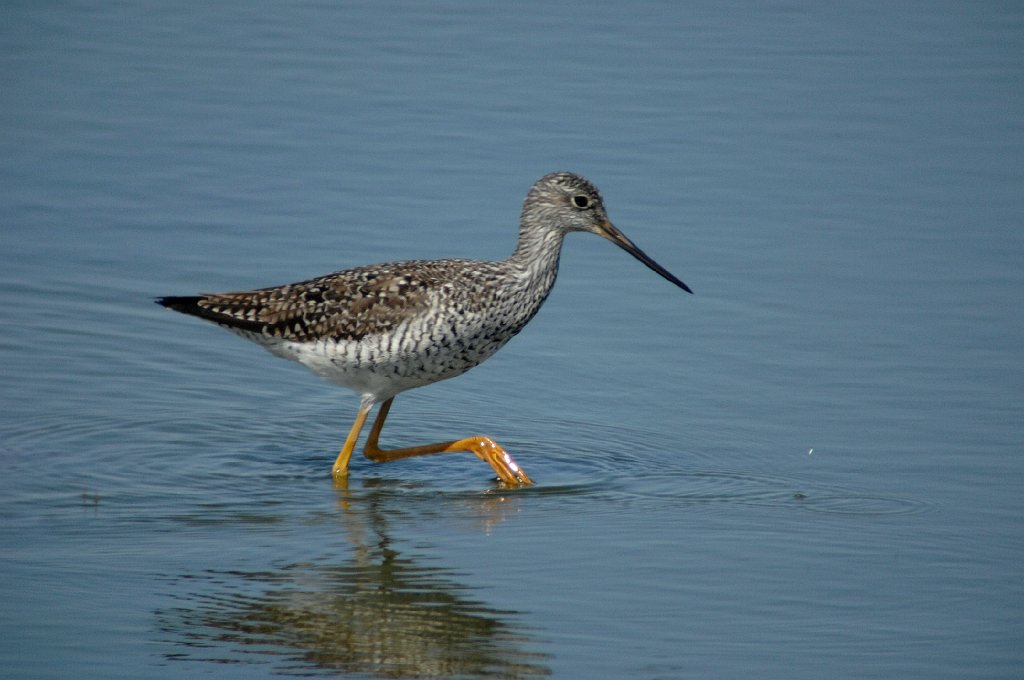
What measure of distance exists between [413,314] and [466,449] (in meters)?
0.92

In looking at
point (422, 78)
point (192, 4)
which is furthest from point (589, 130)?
point (192, 4)

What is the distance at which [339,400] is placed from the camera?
37.2 ft

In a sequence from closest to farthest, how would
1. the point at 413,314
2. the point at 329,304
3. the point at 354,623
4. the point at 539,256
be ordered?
1. the point at 354,623
2. the point at 413,314
3. the point at 329,304
4. the point at 539,256

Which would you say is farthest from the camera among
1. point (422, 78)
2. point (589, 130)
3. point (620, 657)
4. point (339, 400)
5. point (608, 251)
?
point (422, 78)

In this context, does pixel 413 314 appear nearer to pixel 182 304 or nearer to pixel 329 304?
pixel 329 304

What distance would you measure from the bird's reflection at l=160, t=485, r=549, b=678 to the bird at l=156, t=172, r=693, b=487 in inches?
70.6

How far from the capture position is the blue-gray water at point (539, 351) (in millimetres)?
7414

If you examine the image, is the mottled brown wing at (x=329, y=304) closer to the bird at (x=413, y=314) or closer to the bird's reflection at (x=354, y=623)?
the bird at (x=413, y=314)

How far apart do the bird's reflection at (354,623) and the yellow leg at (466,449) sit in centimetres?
142

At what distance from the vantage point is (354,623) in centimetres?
732

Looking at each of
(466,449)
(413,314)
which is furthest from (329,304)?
(466,449)

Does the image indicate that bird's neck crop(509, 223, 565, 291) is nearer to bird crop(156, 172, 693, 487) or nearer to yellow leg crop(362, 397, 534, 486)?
bird crop(156, 172, 693, 487)

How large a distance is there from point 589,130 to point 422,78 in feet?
7.33

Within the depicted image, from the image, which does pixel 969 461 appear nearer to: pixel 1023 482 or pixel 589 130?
pixel 1023 482
